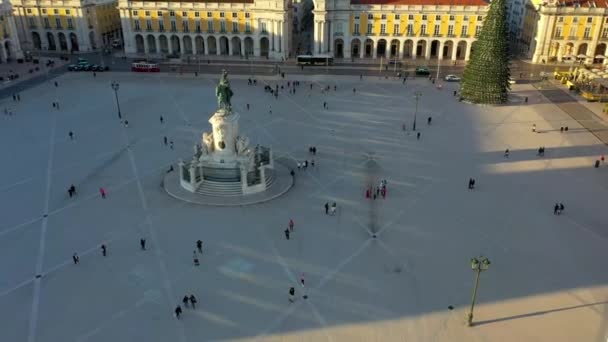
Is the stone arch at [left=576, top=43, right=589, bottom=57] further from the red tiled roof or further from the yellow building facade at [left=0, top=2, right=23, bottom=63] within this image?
the yellow building facade at [left=0, top=2, right=23, bottom=63]

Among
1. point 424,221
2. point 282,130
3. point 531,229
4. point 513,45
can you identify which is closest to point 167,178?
point 282,130

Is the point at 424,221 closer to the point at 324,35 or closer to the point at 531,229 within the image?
the point at 531,229

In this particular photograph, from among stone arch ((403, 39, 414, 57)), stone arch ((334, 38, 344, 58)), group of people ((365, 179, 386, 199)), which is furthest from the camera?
stone arch ((403, 39, 414, 57))

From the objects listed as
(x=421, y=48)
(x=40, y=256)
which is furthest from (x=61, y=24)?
(x=40, y=256)

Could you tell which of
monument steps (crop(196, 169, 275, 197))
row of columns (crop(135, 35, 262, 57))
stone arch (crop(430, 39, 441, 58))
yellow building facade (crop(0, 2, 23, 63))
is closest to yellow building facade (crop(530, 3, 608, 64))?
stone arch (crop(430, 39, 441, 58))

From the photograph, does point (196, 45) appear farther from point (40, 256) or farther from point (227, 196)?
point (40, 256)

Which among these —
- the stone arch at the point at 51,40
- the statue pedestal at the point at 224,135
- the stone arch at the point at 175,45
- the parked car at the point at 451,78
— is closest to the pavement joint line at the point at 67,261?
the statue pedestal at the point at 224,135
